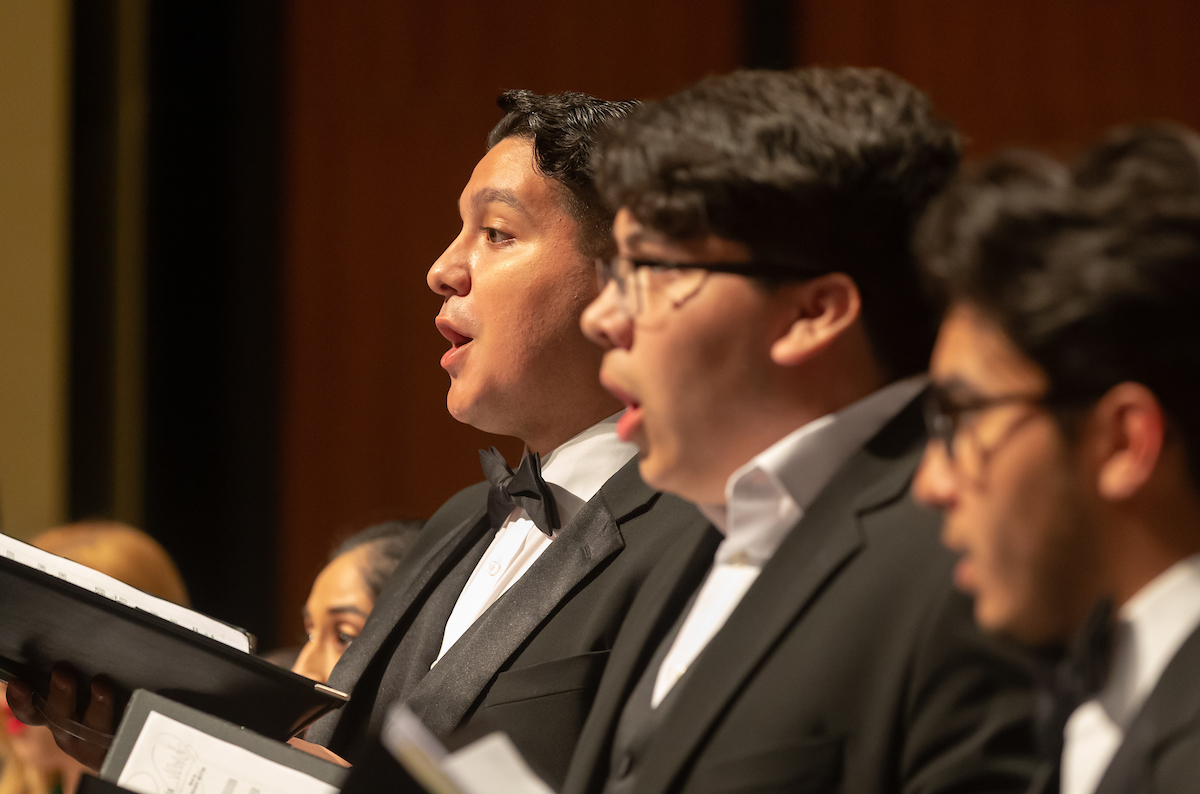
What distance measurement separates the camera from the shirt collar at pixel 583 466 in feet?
5.75

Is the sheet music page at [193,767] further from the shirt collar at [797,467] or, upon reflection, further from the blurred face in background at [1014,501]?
→ the blurred face in background at [1014,501]

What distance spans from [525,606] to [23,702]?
2.47 ft

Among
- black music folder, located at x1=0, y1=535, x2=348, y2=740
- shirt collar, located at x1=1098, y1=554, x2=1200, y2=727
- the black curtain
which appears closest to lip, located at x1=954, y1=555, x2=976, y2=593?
shirt collar, located at x1=1098, y1=554, x2=1200, y2=727

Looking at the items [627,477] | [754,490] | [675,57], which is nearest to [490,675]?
[627,477]

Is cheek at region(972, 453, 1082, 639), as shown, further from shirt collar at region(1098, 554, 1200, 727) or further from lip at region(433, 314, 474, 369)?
lip at region(433, 314, 474, 369)

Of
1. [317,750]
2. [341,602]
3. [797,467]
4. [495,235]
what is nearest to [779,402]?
[797,467]

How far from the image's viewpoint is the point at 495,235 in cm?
182

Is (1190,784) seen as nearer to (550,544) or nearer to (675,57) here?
(550,544)

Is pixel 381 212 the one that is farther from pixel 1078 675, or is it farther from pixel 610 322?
pixel 1078 675

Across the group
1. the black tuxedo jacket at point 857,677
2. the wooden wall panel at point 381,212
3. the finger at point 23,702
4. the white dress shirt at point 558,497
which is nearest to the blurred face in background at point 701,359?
the black tuxedo jacket at point 857,677

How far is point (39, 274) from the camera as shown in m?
4.24

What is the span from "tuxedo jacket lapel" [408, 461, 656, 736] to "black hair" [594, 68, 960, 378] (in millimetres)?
552

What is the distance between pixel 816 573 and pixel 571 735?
0.53 m

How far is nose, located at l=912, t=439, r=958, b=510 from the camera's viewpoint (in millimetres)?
959
